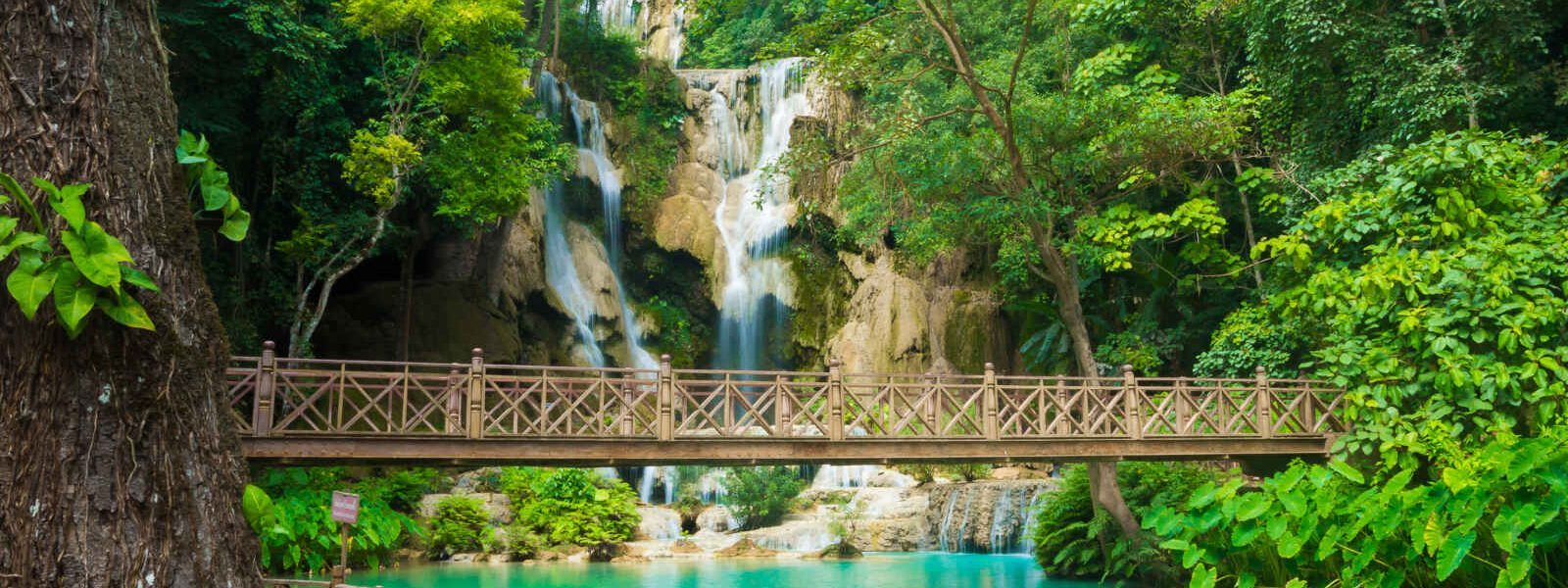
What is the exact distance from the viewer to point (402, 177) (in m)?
16.7

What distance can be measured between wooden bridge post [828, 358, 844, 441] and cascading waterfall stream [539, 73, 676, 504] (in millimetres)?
10532

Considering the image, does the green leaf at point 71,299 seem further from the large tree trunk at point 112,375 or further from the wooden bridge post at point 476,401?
the wooden bridge post at point 476,401

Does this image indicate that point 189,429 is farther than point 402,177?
No

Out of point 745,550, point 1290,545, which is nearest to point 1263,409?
point 1290,545

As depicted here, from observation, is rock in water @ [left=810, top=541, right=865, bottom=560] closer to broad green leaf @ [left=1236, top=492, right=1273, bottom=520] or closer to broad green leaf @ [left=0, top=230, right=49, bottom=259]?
broad green leaf @ [left=1236, top=492, right=1273, bottom=520]

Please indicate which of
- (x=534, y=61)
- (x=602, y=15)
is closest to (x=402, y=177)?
(x=534, y=61)

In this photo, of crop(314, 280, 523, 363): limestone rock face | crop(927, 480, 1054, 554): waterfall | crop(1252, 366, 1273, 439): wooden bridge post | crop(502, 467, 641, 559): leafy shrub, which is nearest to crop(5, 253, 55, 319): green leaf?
crop(1252, 366, 1273, 439): wooden bridge post

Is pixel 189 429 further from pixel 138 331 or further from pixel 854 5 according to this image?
pixel 854 5

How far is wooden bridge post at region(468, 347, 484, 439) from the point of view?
1029cm

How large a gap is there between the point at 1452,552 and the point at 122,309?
6067 mm

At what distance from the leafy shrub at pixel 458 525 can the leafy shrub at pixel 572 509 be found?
74cm

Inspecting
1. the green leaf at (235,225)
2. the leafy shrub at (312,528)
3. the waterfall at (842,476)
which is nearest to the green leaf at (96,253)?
the green leaf at (235,225)

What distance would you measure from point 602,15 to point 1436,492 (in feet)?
111

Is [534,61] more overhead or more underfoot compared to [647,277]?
more overhead
